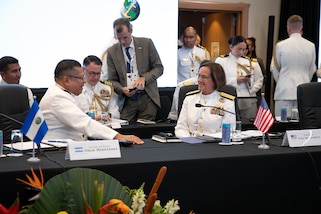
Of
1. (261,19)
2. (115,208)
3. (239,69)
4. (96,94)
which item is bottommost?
(96,94)

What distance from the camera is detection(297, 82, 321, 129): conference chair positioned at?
13.9ft

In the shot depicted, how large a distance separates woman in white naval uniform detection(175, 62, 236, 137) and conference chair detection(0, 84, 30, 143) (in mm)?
1141

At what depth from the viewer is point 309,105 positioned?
13.9 ft

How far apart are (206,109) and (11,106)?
1389 mm

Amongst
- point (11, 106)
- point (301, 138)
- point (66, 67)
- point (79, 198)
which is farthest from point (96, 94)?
point (79, 198)

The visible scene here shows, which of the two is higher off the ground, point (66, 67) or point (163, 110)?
point (66, 67)

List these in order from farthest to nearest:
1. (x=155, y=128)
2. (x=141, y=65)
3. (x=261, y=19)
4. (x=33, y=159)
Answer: (x=261, y=19) < (x=141, y=65) < (x=155, y=128) < (x=33, y=159)

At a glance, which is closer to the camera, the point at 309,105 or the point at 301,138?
the point at 301,138

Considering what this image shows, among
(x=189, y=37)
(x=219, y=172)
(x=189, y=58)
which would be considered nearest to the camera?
(x=219, y=172)

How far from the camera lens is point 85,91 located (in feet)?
16.7

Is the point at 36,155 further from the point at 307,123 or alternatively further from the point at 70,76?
the point at 307,123

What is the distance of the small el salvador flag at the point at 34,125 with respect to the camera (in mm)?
2820

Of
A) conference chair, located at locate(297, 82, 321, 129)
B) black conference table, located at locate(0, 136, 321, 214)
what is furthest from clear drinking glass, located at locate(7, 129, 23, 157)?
conference chair, located at locate(297, 82, 321, 129)

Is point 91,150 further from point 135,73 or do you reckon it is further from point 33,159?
point 135,73
